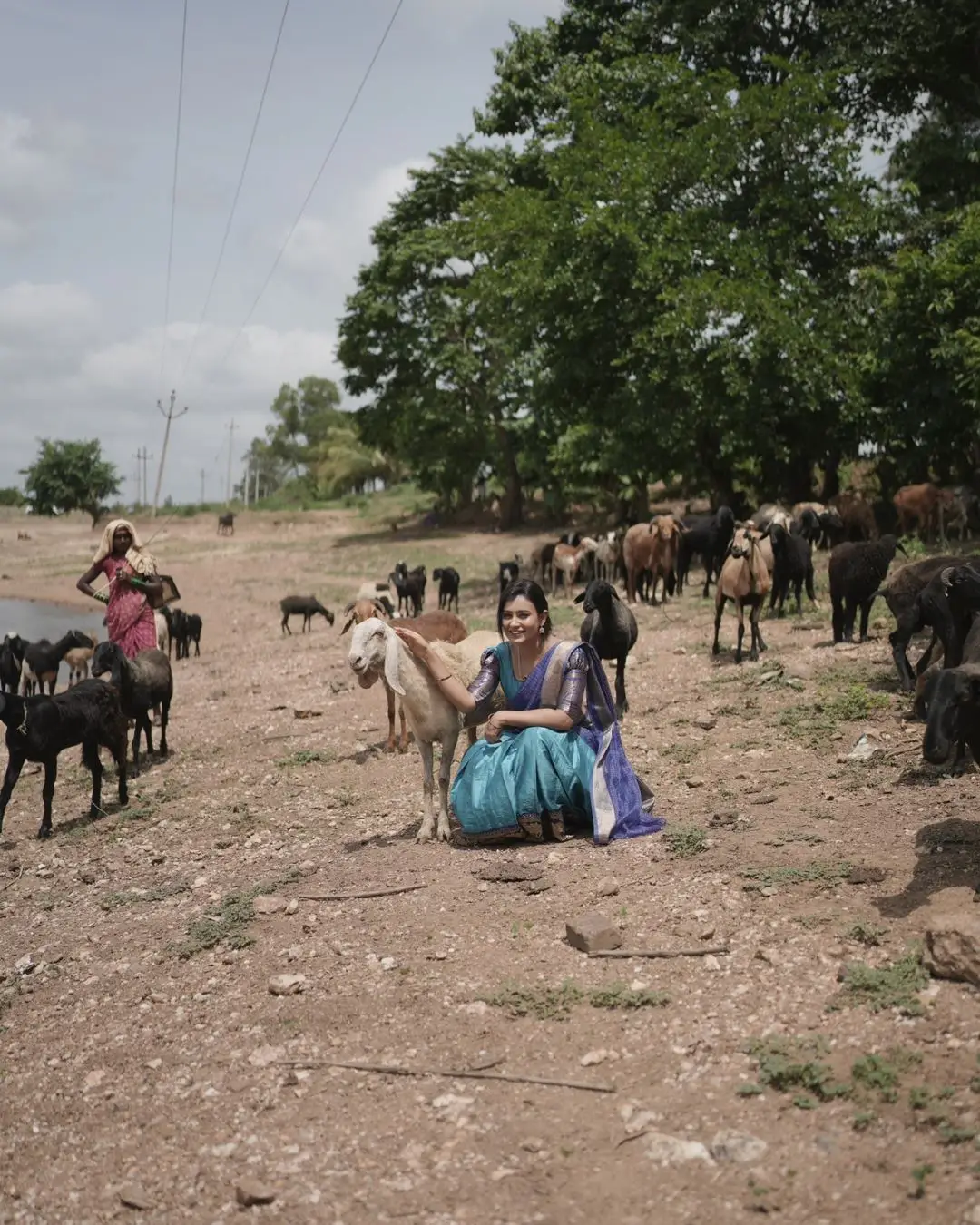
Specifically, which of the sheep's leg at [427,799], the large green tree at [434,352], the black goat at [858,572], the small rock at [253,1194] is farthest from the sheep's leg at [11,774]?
the large green tree at [434,352]

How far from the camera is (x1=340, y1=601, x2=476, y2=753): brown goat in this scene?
10203 millimetres

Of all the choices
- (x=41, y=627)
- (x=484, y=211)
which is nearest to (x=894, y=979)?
(x=484, y=211)

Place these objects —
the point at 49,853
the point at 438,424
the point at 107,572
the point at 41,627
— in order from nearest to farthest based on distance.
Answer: the point at 49,853 < the point at 107,572 < the point at 41,627 < the point at 438,424

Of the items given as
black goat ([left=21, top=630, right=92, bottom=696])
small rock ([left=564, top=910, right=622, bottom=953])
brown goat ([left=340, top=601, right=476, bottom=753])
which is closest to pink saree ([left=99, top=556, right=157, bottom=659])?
brown goat ([left=340, top=601, right=476, bottom=753])

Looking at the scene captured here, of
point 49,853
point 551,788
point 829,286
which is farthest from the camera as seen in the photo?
point 829,286

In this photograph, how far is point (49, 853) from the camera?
8.86 meters

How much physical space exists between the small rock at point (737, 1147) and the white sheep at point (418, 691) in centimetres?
348

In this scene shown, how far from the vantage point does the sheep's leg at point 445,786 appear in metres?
7.27

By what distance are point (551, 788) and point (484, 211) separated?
20.1m

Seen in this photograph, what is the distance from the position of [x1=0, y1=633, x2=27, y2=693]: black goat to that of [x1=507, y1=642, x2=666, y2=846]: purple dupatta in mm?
10314

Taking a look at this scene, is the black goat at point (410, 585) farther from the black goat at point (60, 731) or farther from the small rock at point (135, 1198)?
the small rock at point (135, 1198)

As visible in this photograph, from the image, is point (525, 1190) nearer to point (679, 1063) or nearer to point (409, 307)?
point (679, 1063)

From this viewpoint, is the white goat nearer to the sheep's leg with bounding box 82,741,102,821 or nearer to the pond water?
the pond water

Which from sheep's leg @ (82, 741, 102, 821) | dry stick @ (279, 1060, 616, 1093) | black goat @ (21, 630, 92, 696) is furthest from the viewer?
black goat @ (21, 630, 92, 696)
